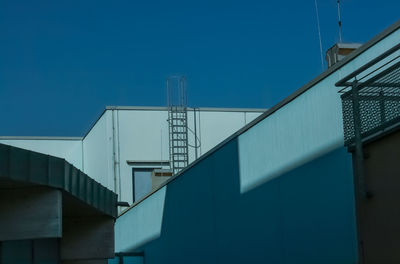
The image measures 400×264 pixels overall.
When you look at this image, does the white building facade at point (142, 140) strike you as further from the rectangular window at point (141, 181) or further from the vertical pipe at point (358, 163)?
the vertical pipe at point (358, 163)

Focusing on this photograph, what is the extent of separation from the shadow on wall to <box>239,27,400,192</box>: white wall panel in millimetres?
320

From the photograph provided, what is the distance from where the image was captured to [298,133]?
1994cm

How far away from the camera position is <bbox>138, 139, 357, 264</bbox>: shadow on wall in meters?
17.8

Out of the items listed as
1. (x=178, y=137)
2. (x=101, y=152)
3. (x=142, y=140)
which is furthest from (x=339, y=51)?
(x=101, y=152)

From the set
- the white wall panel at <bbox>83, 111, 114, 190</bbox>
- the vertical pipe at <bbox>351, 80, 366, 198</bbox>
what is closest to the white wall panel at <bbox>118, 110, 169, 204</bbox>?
the white wall panel at <bbox>83, 111, 114, 190</bbox>

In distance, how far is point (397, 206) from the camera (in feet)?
37.3

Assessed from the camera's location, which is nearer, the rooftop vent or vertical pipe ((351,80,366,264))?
vertical pipe ((351,80,366,264))

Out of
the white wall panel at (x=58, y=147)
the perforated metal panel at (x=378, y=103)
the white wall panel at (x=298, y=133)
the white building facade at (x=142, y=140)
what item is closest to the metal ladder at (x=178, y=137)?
the white building facade at (x=142, y=140)

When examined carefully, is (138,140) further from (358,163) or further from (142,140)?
(358,163)

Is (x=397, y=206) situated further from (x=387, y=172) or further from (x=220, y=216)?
(x=220, y=216)

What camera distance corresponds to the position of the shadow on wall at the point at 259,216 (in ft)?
58.2

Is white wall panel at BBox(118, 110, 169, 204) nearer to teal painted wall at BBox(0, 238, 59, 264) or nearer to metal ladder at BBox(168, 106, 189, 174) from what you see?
metal ladder at BBox(168, 106, 189, 174)

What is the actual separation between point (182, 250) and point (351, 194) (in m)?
13.8

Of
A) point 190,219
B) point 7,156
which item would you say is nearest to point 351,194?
point 7,156
